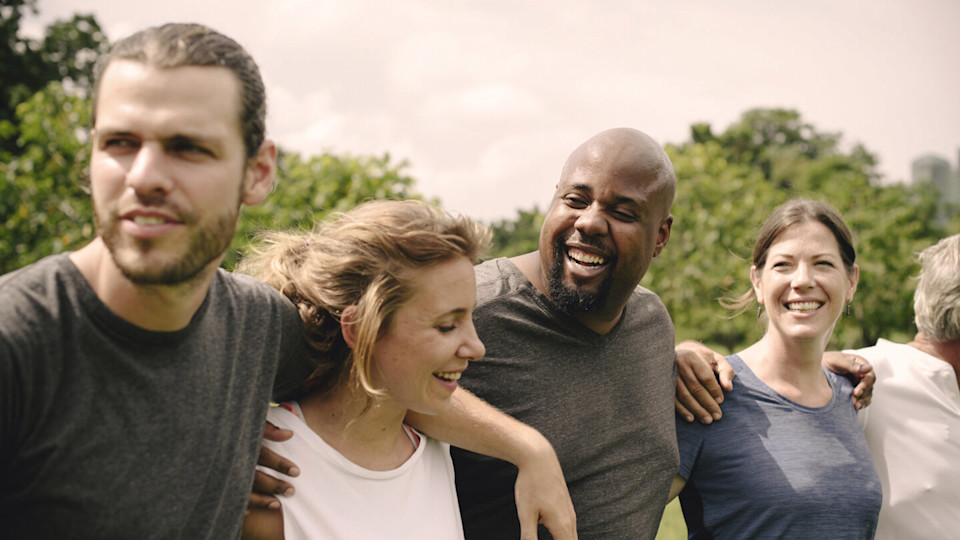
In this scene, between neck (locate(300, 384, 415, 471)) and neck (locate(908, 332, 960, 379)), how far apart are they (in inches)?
114

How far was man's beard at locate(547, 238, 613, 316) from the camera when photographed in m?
2.71

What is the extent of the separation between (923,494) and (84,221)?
8522 mm

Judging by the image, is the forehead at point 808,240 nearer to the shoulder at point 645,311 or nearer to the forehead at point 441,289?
the shoulder at point 645,311

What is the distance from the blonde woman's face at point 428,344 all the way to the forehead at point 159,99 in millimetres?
796

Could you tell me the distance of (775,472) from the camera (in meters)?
2.87

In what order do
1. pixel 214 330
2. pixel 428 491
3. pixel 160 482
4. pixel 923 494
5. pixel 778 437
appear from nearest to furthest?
pixel 160 482, pixel 214 330, pixel 428 491, pixel 778 437, pixel 923 494

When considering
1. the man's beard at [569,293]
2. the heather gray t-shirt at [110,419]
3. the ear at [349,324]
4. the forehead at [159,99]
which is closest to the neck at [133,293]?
the heather gray t-shirt at [110,419]

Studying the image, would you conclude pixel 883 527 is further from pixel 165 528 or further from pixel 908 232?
pixel 908 232

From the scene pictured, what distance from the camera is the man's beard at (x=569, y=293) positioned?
107 inches

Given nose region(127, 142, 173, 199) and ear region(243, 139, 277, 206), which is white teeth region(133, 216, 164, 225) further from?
ear region(243, 139, 277, 206)

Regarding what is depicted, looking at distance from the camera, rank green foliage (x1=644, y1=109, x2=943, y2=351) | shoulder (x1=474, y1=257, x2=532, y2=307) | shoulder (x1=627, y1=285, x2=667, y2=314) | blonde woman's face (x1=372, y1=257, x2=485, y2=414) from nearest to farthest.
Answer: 1. blonde woman's face (x1=372, y1=257, x2=485, y2=414)
2. shoulder (x1=474, y1=257, x2=532, y2=307)
3. shoulder (x1=627, y1=285, x2=667, y2=314)
4. green foliage (x1=644, y1=109, x2=943, y2=351)

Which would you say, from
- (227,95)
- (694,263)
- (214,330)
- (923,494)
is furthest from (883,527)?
(694,263)

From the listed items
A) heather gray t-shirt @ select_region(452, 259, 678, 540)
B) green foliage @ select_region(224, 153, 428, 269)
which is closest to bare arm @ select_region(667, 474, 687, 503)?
heather gray t-shirt @ select_region(452, 259, 678, 540)

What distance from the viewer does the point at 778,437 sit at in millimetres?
2975
